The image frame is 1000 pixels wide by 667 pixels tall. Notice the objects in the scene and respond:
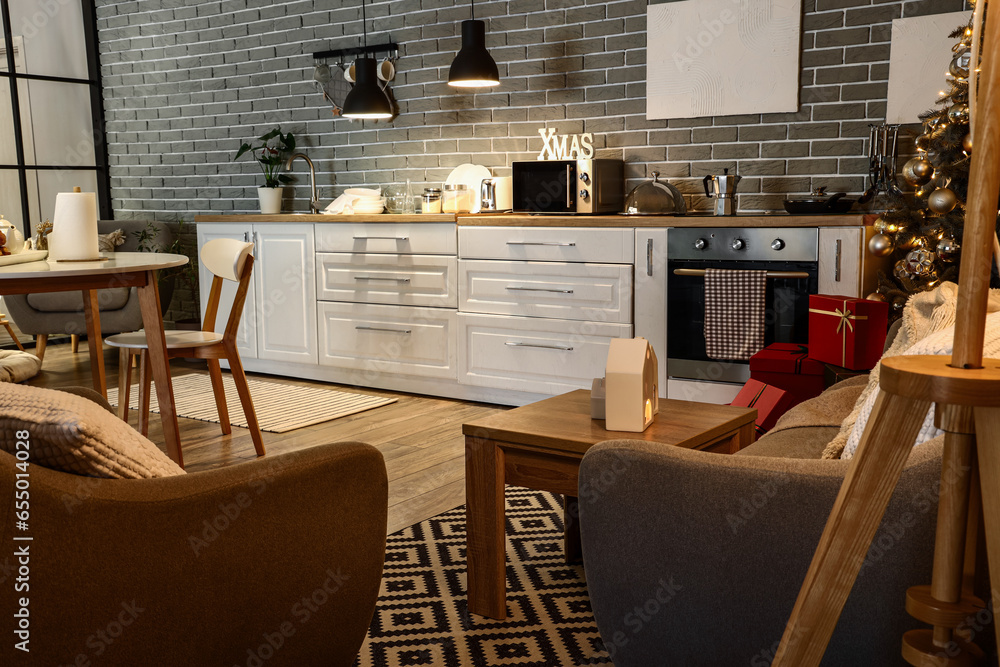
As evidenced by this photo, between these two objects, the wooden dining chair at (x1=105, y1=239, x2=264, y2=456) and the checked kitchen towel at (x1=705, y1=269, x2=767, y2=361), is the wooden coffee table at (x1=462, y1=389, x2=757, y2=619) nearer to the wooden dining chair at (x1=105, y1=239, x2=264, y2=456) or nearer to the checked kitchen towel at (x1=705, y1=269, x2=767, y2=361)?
the checked kitchen towel at (x1=705, y1=269, x2=767, y2=361)

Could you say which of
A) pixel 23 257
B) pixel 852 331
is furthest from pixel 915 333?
pixel 23 257

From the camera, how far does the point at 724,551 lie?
1.20m

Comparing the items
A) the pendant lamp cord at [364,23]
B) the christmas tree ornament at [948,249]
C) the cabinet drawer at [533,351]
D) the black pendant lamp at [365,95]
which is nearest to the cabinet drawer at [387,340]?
the cabinet drawer at [533,351]

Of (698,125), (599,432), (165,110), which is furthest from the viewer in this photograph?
(165,110)

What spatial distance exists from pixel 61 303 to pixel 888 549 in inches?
198

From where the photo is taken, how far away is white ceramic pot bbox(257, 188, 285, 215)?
17.9ft

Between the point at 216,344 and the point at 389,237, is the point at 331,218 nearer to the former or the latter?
the point at 389,237

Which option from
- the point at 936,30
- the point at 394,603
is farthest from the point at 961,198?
the point at 394,603

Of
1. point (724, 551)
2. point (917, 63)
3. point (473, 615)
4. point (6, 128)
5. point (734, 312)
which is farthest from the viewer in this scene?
point (6, 128)

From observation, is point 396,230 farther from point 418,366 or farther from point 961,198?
point 961,198

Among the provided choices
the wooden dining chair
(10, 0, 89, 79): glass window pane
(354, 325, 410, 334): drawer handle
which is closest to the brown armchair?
the wooden dining chair

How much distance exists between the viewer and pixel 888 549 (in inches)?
43.3

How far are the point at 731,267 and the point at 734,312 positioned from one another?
19 cm

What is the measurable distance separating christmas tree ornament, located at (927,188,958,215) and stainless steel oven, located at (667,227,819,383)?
431 millimetres
